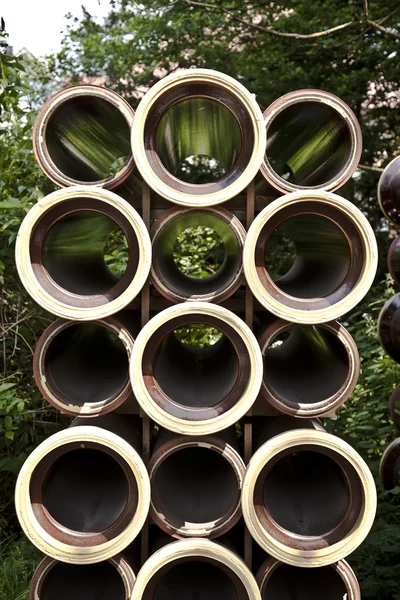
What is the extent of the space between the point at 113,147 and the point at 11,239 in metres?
0.69

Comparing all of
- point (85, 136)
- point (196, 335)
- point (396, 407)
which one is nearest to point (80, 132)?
point (85, 136)

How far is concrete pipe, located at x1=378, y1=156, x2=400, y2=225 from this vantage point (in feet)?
6.88

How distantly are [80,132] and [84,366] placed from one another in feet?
2.94

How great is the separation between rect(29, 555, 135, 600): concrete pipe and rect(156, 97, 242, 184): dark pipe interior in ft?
4.65

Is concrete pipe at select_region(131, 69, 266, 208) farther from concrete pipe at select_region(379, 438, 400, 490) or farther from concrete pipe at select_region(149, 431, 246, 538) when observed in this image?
concrete pipe at select_region(379, 438, 400, 490)

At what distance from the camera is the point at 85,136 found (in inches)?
100.0

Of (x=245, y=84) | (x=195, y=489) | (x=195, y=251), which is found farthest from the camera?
(x=245, y=84)

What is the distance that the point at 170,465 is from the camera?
2525mm

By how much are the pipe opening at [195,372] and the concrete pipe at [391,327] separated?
51 cm

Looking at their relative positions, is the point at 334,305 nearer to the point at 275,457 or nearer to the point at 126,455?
the point at 275,457

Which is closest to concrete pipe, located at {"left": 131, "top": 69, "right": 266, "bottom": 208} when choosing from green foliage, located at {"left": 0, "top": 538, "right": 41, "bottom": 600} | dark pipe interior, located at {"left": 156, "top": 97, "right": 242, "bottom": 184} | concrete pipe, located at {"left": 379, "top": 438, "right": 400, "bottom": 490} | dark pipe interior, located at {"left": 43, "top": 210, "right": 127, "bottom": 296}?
dark pipe interior, located at {"left": 156, "top": 97, "right": 242, "bottom": 184}

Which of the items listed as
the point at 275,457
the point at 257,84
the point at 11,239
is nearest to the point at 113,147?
the point at 11,239

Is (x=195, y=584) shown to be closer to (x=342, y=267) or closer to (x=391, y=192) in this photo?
(x=342, y=267)

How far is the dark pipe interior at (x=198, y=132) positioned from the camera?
7.52 feet
